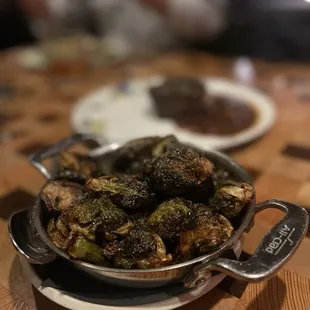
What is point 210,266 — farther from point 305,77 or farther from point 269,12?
point 269,12

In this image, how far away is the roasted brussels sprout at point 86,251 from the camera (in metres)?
0.74

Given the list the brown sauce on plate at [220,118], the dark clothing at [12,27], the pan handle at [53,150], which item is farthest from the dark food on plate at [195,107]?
the dark clothing at [12,27]

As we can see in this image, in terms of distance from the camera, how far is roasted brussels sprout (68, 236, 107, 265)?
0.74m

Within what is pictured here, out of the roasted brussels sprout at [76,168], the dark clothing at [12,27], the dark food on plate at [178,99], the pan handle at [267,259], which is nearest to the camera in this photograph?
the pan handle at [267,259]

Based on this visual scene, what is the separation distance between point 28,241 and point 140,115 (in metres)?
0.98

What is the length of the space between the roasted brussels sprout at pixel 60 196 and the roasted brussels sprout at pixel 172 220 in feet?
0.60

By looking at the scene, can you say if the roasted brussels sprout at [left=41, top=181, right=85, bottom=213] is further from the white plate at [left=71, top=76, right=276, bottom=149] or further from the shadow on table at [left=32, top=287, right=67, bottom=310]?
the white plate at [left=71, top=76, right=276, bottom=149]

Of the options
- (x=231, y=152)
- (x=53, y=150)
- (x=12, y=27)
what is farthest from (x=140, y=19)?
(x=53, y=150)

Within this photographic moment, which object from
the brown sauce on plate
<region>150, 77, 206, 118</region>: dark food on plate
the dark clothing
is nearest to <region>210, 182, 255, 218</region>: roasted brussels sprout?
the brown sauce on plate

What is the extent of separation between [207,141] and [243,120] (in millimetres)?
272

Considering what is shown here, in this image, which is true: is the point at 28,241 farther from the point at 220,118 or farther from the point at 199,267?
the point at 220,118

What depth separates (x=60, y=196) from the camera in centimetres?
88

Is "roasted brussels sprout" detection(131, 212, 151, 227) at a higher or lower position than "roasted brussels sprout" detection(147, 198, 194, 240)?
lower

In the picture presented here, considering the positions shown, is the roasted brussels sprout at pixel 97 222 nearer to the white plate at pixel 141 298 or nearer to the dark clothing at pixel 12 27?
the white plate at pixel 141 298
